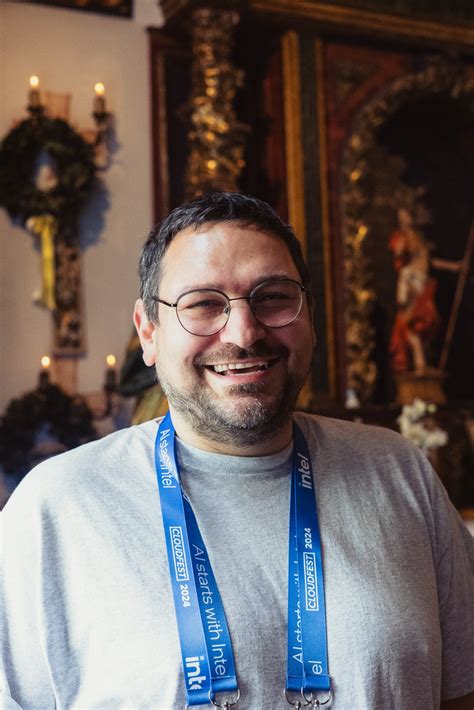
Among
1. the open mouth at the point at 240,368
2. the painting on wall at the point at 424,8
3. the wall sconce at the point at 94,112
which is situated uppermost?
the painting on wall at the point at 424,8

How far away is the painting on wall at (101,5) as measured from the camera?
5120mm

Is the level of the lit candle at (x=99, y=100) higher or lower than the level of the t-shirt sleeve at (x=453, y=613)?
higher

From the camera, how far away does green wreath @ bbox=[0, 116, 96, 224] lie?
Result: 16.0ft

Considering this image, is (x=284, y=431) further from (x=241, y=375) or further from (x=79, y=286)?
(x=79, y=286)

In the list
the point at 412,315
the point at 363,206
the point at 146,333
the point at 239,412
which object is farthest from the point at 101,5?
the point at 239,412

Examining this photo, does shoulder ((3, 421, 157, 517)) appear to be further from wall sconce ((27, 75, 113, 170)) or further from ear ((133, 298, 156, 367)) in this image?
wall sconce ((27, 75, 113, 170))

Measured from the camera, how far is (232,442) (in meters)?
1.54

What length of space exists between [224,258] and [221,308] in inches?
3.1

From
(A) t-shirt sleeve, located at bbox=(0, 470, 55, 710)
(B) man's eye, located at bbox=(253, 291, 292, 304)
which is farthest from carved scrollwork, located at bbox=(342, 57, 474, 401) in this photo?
(A) t-shirt sleeve, located at bbox=(0, 470, 55, 710)

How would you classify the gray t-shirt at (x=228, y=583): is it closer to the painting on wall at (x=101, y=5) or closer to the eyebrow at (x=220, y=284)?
the eyebrow at (x=220, y=284)

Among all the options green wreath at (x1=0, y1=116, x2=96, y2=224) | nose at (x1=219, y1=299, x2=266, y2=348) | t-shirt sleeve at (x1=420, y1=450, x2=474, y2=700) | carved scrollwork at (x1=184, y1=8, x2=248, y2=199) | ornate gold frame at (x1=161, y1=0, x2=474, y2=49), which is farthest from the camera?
ornate gold frame at (x1=161, y1=0, x2=474, y2=49)

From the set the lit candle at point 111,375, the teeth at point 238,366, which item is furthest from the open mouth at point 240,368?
the lit candle at point 111,375

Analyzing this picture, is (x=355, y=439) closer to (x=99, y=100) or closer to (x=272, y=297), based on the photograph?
(x=272, y=297)

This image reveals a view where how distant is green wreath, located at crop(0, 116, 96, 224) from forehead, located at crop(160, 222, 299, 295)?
3.47m
